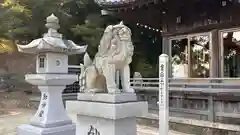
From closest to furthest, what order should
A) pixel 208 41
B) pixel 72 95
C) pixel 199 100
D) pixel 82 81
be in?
pixel 82 81 → pixel 199 100 → pixel 208 41 → pixel 72 95

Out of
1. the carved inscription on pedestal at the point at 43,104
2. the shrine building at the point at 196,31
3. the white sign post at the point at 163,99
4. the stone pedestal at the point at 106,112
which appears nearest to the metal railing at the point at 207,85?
the shrine building at the point at 196,31

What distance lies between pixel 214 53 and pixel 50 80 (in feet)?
19.4

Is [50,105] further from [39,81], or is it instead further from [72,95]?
[72,95]

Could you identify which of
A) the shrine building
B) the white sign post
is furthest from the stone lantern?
the shrine building

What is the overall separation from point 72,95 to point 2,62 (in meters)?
9.92

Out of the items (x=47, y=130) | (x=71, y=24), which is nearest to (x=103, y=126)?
(x=47, y=130)

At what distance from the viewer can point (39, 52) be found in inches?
206

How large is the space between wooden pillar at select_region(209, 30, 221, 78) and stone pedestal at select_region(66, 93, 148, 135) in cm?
553

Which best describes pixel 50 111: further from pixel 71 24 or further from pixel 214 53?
pixel 71 24

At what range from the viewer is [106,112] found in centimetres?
337

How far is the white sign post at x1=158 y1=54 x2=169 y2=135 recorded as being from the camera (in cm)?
553

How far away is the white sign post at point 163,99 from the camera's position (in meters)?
5.53

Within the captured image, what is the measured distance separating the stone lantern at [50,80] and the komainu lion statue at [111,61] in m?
1.41

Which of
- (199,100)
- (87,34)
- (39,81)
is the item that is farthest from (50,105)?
(87,34)
